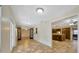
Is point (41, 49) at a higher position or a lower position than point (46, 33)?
lower

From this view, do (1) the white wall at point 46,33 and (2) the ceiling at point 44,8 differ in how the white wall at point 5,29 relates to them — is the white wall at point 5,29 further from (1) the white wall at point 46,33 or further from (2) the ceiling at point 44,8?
(1) the white wall at point 46,33

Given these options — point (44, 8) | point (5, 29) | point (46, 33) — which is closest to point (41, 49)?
point (46, 33)

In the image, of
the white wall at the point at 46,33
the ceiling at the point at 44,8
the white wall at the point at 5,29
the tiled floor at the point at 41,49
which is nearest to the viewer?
the white wall at the point at 5,29

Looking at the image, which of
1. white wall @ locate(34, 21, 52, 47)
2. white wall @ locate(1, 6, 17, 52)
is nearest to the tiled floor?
white wall @ locate(34, 21, 52, 47)

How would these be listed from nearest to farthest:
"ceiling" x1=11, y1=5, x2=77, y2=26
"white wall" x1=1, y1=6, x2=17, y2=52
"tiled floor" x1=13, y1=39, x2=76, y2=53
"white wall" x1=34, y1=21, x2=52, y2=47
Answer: "white wall" x1=1, y1=6, x2=17, y2=52 → "ceiling" x1=11, y1=5, x2=77, y2=26 → "tiled floor" x1=13, y1=39, x2=76, y2=53 → "white wall" x1=34, y1=21, x2=52, y2=47

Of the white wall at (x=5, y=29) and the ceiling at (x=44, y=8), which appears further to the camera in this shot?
the ceiling at (x=44, y=8)

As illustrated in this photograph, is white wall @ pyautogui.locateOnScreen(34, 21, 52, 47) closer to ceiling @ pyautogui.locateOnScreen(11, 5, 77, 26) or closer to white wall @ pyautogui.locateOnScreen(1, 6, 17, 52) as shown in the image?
ceiling @ pyautogui.locateOnScreen(11, 5, 77, 26)

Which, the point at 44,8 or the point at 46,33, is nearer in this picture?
the point at 44,8

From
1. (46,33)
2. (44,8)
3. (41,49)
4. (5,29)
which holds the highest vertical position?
(44,8)

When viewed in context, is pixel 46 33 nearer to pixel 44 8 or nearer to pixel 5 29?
pixel 44 8

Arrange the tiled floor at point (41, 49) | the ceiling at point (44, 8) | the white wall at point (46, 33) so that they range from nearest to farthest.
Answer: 1. the ceiling at point (44, 8)
2. the tiled floor at point (41, 49)
3. the white wall at point (46, 33)

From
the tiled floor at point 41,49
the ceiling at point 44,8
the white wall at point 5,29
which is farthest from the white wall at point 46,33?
the white wall at point 5,29
